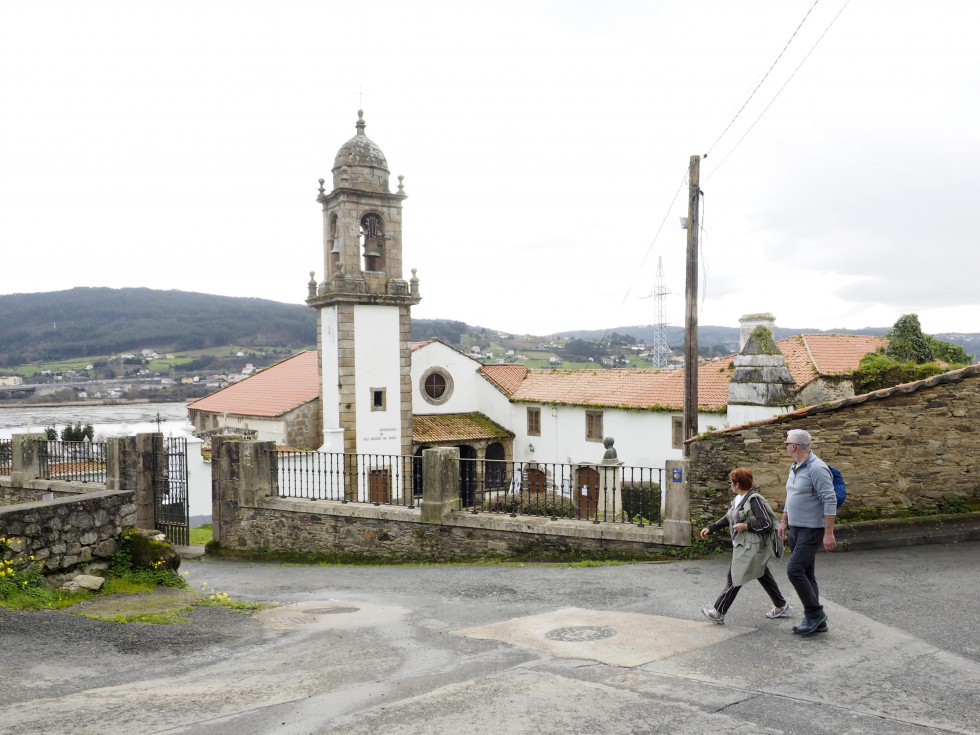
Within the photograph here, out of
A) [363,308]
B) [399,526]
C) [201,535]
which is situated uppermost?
[363,308]

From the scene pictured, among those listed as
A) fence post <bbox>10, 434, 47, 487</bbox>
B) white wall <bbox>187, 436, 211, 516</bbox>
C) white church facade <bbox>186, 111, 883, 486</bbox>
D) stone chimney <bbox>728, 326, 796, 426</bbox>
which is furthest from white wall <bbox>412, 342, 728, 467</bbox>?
fence post <bbox>10, 434, 47, 487</bbox>

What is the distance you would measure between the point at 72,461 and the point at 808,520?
16.6 metres

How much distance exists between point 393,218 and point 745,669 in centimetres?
2357

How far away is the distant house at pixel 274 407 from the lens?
26688 mm

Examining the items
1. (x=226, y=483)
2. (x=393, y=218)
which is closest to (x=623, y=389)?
(x=393, y=218)

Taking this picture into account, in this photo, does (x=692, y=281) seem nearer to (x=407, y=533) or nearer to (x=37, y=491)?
(x=407, y=533)

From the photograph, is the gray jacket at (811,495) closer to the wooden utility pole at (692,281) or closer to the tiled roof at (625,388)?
the wooden utility pole at (692,281)

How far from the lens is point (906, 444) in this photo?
895 cm

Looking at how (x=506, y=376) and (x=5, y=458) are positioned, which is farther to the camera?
(x=506, y=376)

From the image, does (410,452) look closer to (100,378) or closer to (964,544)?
(964,544)

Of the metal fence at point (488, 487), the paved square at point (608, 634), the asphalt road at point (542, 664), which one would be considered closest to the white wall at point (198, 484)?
the metal fence at point (488, 487)

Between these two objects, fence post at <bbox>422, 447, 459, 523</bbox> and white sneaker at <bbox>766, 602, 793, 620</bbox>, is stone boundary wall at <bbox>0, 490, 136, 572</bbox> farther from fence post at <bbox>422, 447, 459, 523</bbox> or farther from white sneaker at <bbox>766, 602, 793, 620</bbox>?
white sneaker at <bbox>766, 602, 793, 620</bbox>

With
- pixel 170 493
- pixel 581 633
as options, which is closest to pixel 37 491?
pixel 170 493

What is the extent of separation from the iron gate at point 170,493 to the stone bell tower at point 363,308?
823cm
